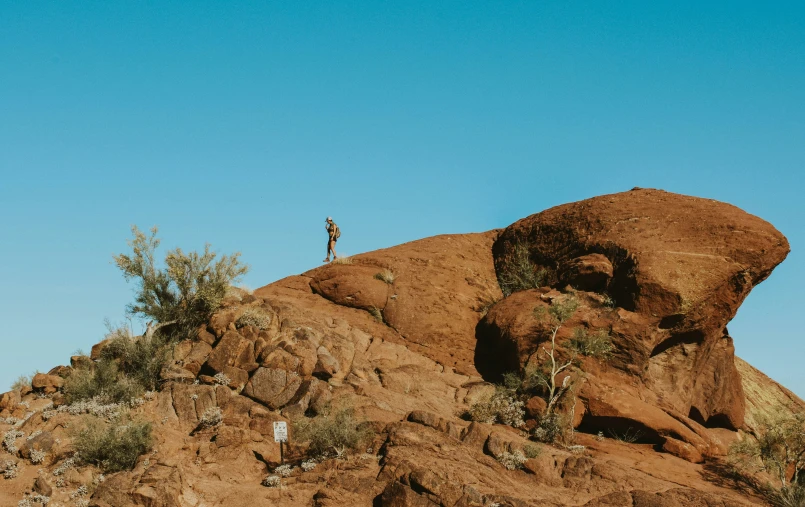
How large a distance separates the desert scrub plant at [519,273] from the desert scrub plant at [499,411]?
6.17 meters

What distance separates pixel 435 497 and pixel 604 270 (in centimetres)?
1057

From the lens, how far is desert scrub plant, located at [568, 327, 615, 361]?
19922mm

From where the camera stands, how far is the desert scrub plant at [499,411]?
18406mm

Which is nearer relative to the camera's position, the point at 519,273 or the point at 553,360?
the point at 553,360

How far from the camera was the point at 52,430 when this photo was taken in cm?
1662

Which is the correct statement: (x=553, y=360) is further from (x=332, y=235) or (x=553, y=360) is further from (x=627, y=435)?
(x=332, y=235)

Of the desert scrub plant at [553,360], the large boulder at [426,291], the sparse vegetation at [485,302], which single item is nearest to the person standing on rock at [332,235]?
the large boulder at [426,291]

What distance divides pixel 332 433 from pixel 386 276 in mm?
8989

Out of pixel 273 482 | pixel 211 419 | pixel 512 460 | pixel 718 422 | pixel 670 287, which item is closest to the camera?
pixel 273 482

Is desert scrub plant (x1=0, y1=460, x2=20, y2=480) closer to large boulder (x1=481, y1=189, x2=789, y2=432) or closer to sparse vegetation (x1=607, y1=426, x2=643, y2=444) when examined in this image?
large boulder (x1=481, y1=189, x2=789, y2=432)

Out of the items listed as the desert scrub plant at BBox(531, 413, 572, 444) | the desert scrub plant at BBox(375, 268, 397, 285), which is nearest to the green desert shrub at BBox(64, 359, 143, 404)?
the desert scrub plant at BBox(375, 268, 397, 285)

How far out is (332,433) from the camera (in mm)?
16062

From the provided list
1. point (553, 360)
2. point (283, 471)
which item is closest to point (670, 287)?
point (553, 360)

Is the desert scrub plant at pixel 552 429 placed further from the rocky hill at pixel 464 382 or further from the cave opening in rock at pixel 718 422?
the cave opening in rock at pixel 718 422
